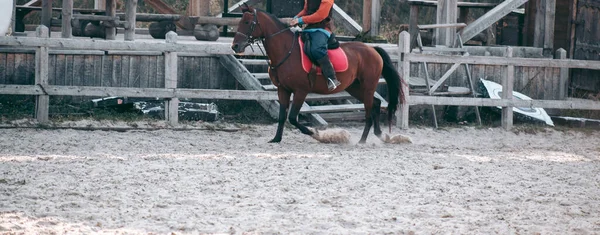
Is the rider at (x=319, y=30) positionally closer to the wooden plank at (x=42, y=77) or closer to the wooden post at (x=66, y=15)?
the wooden plank at (x=42, y=77)

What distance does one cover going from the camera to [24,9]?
17.2m

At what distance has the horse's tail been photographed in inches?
517

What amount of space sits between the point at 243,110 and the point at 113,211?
771 centimetres

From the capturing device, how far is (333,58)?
1220 cm

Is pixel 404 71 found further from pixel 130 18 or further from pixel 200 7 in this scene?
pixel 130 18

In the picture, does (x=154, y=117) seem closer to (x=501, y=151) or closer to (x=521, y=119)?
(x=501, y=151)

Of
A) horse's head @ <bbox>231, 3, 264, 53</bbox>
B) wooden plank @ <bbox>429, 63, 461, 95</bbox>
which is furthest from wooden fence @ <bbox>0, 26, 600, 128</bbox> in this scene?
horse's head @ <bbox>231, 3, 264, 53</bbox>

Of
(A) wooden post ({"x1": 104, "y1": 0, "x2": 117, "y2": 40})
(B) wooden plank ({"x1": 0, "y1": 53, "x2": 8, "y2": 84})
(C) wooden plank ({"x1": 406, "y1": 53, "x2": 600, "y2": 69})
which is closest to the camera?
(B) wooden plank ({"x1": 0, "y1": 53, "x2": 8, "y2": 84})

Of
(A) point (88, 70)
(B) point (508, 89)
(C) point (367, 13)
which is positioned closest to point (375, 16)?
(C) point (367, 13)

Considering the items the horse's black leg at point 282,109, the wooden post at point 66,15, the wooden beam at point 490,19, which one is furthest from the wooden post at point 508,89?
the wooden post at point 66,15

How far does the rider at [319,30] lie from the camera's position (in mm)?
11953

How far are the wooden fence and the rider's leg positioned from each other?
78.1 inches

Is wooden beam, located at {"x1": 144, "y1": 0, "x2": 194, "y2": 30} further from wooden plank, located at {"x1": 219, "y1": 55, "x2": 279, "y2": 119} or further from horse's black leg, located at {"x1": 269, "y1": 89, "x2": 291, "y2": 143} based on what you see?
horse's black leg, located at {"x1": 269, "y1": 89, "x2": 291, "y2": 143}

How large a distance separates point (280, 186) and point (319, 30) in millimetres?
3764
